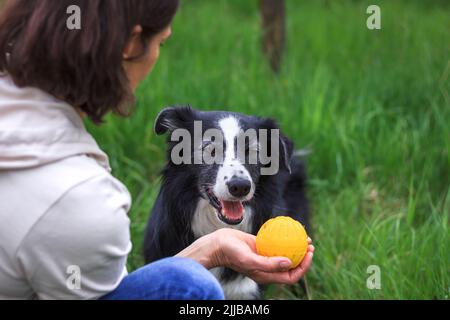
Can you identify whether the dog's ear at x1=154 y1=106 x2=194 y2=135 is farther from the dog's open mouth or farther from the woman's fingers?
the woman's fingers

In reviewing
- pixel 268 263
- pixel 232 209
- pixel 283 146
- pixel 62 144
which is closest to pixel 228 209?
pixel 232 209

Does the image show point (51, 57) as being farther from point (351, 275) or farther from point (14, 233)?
point (351, 275)

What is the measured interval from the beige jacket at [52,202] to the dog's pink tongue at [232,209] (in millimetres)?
1049

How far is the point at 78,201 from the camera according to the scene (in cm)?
162

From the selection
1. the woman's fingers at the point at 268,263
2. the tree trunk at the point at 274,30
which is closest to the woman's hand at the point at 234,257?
the woman's fingers at the point at 268,263

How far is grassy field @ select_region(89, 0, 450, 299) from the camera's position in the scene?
122 inches

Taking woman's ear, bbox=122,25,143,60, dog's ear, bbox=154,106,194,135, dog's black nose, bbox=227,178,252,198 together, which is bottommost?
dog's black nose, bbox=227,178,252,198

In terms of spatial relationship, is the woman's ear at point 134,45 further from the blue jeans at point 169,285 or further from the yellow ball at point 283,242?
the yellow ball at point 283,242

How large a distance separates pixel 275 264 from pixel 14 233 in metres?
0.84

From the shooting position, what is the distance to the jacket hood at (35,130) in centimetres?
165

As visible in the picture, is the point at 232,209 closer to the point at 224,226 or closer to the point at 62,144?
the point at 224,226

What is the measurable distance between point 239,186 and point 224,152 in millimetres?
171

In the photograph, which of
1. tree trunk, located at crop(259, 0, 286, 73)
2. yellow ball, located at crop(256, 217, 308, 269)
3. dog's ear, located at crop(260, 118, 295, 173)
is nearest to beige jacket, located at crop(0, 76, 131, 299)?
yellow ball, located at crop(256, 217, 308, 269)

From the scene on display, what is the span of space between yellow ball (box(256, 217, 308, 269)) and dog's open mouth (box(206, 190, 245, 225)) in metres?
0.44
